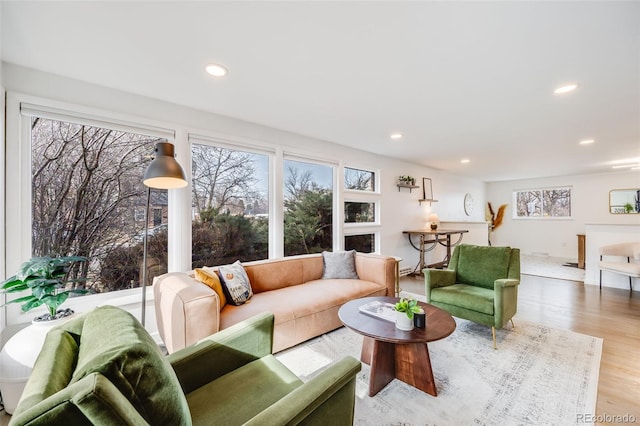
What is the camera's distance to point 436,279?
115 inches

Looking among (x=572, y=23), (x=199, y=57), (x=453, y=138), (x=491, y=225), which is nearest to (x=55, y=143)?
(x=199, y=57)

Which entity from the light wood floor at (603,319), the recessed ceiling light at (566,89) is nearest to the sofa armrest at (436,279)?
the light wood floor at (603,319)

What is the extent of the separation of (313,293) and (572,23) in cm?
272

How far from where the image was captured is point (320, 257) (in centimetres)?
345

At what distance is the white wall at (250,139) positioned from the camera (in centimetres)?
201

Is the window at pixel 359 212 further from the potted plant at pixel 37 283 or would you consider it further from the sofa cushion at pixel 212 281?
the potted plant at pixel 37 283

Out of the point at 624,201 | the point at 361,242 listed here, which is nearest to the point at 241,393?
the point at 361,242

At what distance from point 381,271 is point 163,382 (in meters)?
2.69

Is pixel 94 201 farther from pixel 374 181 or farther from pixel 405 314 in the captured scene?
pixel 374 181

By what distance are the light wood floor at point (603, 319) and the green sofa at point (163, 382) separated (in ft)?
4.53

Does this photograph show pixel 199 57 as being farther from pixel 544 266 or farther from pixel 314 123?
pixel 544 266

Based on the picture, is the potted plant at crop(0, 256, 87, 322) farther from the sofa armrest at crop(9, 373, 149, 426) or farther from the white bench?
the white bench

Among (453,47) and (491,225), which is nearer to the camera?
(453,47)

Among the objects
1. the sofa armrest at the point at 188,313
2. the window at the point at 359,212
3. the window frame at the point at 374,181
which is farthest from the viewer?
the window at the point at 359,212
